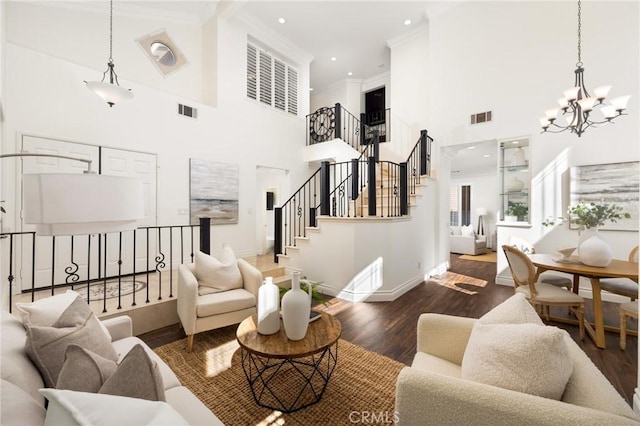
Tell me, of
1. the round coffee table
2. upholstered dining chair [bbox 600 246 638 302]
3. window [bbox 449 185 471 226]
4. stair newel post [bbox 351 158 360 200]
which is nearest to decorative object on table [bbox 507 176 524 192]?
upholstered dining chair [bbox 600 246 638 302]

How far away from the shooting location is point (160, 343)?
2701mm

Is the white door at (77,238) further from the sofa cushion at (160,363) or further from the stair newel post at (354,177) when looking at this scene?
the stair newel post at (354,177)

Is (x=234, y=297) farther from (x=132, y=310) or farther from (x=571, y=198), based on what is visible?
(x=571, y=198)

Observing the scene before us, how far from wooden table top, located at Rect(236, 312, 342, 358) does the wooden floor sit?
0.87 m

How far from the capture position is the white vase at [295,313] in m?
1.85

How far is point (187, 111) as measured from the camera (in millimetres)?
5000

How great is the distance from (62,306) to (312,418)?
1.67m

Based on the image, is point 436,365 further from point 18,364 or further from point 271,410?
point 18,364

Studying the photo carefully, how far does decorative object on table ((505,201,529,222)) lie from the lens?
4.69 metres

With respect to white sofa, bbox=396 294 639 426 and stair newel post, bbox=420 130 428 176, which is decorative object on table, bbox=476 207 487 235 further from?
white sofa, bbox=396 294 639 426

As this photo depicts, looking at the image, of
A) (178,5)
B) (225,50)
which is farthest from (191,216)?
(178,5)

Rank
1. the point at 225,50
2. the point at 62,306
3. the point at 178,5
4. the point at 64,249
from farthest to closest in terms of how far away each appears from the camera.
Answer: the point at 225,50 → the point at 178,5 → the point at 64,249 → the point at 62,306

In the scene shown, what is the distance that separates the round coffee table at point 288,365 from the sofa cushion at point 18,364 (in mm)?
1008

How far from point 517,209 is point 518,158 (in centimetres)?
91
